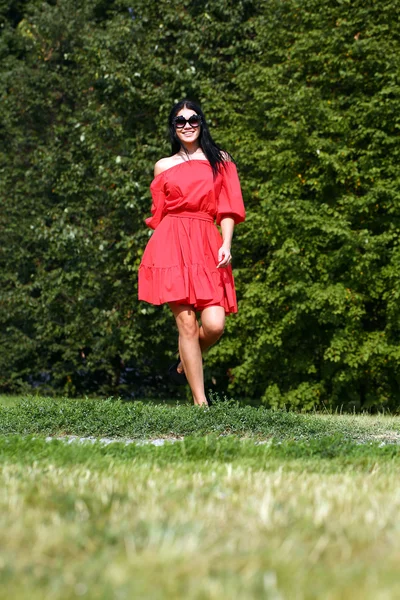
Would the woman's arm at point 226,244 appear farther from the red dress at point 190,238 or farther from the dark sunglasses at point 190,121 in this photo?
the dark sunglasses at point 190,121

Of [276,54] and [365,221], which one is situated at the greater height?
[276,54]

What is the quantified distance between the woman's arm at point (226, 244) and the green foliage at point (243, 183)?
2645mm

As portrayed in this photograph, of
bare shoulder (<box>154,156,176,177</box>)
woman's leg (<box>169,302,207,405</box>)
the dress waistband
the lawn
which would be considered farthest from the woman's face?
the lawn

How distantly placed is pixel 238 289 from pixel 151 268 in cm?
374

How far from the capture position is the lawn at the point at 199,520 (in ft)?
5.20

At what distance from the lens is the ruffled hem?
18.1 feet

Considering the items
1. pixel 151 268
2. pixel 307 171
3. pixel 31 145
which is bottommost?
pixel 151 268

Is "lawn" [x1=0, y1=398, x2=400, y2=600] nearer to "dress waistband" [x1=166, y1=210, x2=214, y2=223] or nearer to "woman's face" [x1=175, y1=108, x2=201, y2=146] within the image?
"dress waistband" [x1=166, y1=210, x2=214, y2=223]

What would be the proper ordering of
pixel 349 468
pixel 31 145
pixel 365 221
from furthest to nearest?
pixel 31 145 → pixel 365 221 → pixel 349 468

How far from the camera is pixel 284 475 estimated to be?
287 centimetres

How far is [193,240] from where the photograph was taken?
→ 562 cm

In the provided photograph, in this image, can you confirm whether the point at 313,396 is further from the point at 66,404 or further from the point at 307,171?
the point at 66,404

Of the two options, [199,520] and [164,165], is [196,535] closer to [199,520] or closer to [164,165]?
[199,520]

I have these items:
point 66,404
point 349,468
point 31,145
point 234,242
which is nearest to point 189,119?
point 66,404
